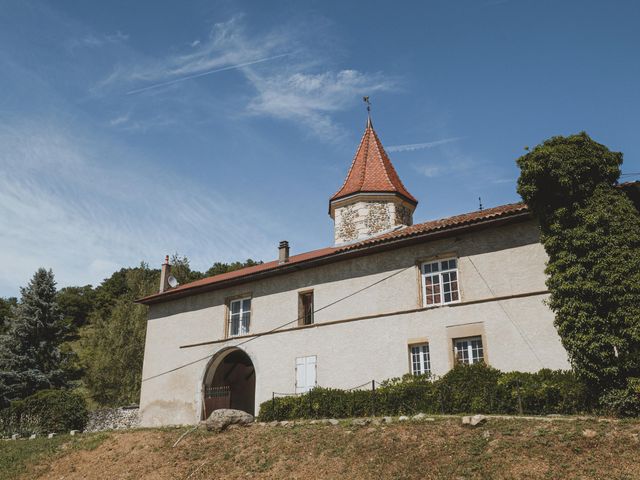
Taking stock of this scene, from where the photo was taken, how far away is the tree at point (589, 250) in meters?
12.6

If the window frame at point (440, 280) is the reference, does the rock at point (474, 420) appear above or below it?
below

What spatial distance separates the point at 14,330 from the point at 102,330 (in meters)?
7.38

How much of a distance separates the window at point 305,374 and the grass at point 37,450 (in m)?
6.60

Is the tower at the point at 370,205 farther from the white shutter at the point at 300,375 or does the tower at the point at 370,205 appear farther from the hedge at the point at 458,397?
the hedge at the point at 458,397

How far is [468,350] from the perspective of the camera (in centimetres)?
1695

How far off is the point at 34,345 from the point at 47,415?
11843mm

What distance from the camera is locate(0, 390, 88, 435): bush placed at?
2294 cm

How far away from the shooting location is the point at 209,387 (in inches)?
927

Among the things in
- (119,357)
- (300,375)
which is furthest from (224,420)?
(119,357)

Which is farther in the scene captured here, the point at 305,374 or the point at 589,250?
the point at 305,374

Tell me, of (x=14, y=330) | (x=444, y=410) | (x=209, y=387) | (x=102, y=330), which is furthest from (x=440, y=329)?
(x=102, y=330)

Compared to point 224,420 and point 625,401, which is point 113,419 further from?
point 625,401

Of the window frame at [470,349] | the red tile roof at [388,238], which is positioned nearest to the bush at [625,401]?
the window frame at [470,349]

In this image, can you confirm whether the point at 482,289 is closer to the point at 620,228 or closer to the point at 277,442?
the point at 620,228
